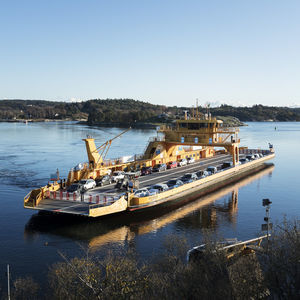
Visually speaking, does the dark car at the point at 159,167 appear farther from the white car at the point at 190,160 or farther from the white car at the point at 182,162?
the white car at the point at 190,160

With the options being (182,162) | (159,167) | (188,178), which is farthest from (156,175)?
(182,162)

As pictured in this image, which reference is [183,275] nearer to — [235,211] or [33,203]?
[33,203]

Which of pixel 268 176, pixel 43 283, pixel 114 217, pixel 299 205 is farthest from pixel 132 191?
pixel 268 176

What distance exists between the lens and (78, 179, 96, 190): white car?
34006 mm

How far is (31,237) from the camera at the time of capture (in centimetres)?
2595

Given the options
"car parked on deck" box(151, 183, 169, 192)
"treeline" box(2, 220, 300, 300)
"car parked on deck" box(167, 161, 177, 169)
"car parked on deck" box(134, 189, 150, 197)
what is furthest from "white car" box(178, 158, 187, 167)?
"treeline" box(2, 220, 300, 300)

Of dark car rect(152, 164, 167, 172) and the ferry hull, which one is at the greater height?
dark car rect(152, 164, 167, 172)

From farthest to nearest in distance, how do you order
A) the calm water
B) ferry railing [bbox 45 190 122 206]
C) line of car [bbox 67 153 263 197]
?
line of car [bbox 67 153 263 197], ferry railing [bbox 45 190 122 206], the calm water

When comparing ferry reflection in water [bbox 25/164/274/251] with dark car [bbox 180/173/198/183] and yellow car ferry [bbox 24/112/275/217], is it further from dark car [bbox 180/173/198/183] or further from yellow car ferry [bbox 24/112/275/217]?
dark car [bbox 180/173/198/183]

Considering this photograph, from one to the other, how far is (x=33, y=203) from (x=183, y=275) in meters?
18.3

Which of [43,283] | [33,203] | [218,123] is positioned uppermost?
[218,123]

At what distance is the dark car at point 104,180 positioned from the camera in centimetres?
3625

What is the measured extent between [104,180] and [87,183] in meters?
2.52

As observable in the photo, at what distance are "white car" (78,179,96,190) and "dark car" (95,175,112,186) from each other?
35.5 inches
